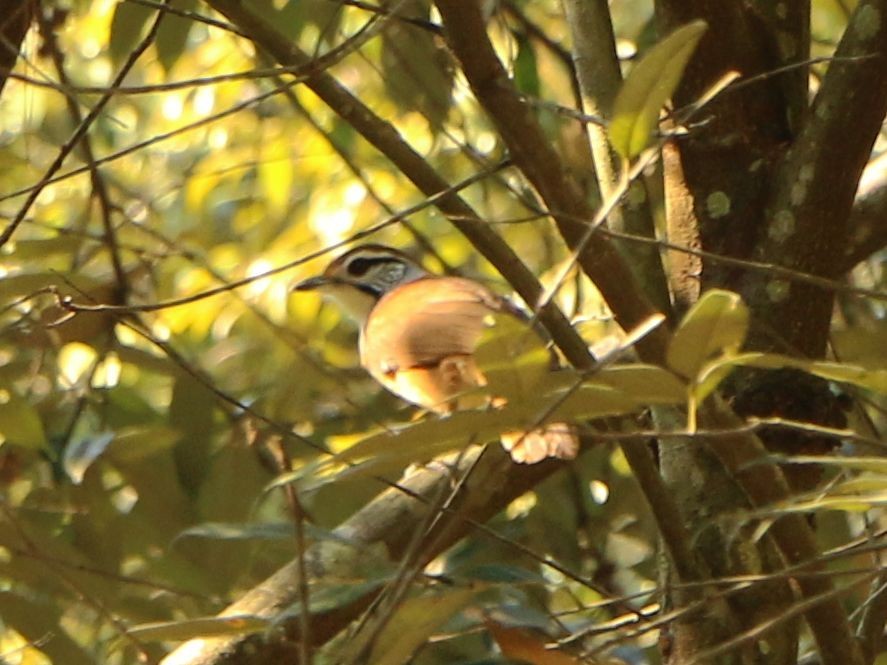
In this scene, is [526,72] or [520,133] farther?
[526,72]

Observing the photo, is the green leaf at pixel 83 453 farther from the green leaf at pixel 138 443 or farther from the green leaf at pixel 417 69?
the green leaf at pixel 417 69

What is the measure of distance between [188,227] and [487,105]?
3305mm

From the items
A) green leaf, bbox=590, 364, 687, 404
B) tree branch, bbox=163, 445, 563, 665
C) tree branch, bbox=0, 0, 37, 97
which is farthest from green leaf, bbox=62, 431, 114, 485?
green leaf, bbox=590, 364, 687, 404

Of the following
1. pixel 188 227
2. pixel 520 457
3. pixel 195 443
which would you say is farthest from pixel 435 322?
pixel 188 227

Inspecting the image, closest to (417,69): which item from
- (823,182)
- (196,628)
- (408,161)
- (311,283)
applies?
(311,283)

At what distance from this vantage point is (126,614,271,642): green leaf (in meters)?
1.62

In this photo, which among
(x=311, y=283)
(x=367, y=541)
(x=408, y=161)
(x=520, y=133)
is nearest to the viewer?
(x=520, y=133)

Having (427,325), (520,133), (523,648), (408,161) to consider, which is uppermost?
(427,325)

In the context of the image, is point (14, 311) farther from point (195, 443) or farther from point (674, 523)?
point (674, 523)

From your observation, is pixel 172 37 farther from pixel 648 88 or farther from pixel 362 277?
pixel 648 88

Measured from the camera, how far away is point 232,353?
404 centimetres

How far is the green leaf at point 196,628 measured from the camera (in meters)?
1.62

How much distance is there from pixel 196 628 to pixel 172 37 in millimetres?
1617

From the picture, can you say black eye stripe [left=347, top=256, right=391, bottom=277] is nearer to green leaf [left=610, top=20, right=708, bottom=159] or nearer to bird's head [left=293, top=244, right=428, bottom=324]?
bird's head [left=293, top=244, right=428, bottom=324]
